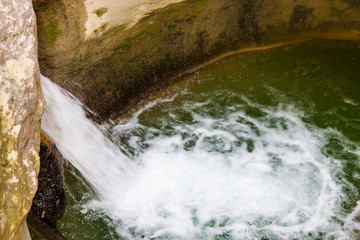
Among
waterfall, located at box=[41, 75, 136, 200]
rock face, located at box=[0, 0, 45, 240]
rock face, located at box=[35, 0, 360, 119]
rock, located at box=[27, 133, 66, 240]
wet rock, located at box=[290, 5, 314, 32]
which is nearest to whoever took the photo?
rock face, located at box=[0, 0, 45, 240]

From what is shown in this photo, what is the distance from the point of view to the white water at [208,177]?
328cm

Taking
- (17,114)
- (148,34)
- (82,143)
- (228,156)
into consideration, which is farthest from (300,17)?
(17,114)

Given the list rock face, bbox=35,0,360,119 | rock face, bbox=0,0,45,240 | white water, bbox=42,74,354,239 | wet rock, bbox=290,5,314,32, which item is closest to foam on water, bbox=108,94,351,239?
white water, bbox=42,74,354,239

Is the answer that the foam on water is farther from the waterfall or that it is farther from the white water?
the waterfall

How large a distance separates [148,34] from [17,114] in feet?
7.70

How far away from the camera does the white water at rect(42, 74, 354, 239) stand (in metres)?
3.28

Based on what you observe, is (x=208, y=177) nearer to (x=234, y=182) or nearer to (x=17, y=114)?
(x=234, y=182)

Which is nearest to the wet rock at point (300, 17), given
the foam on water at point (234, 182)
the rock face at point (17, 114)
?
the foam on water at point (234, 182)

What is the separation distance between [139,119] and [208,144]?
0.80 m

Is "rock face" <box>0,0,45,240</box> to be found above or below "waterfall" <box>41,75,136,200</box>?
above

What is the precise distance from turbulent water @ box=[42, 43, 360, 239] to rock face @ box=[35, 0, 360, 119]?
8.1 inches

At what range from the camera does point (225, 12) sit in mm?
4441

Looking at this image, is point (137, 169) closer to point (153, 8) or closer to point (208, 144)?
point (208, 144)

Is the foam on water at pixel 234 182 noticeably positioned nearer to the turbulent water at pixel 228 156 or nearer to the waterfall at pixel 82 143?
the turbulent water at pixel 228 156
